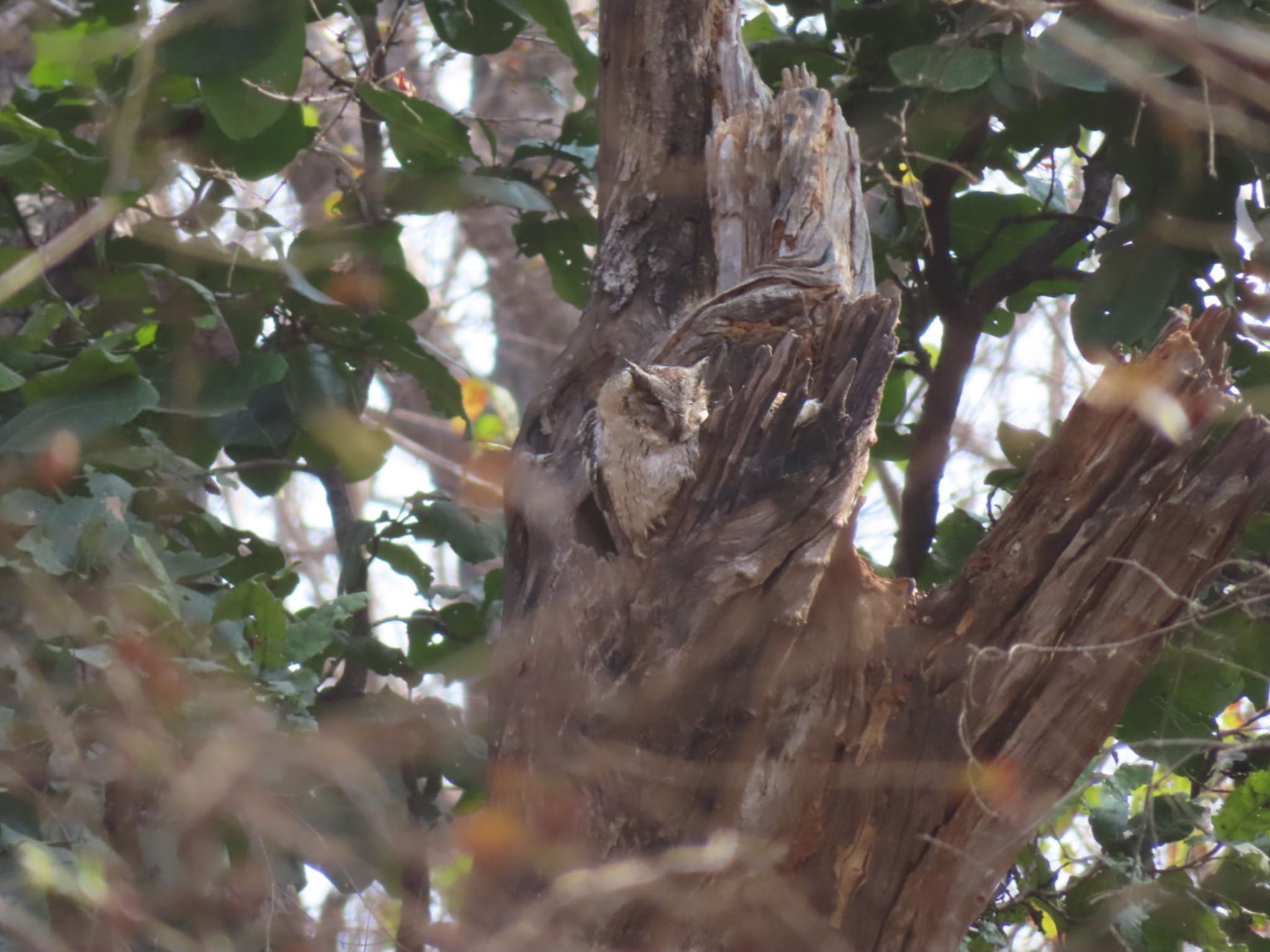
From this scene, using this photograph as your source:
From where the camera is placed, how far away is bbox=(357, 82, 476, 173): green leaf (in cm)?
213

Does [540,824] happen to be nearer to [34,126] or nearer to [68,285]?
[34,126]

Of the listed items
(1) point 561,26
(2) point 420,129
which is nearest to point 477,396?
(2) point 420,129

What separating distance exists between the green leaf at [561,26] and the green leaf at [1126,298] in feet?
2.70

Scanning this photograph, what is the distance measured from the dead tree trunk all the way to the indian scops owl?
0.02 meters

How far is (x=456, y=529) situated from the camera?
2107 millimetres

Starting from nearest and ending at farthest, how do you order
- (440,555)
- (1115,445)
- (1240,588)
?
(1115,445) < (1240,588) < (440,555)

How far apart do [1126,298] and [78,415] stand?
1413mm

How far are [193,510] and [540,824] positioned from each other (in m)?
0.91

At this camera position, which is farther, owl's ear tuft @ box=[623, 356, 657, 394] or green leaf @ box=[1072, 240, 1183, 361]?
green leaf @ box=[1072, 240, 1183, 361]

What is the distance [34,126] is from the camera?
1.90 m

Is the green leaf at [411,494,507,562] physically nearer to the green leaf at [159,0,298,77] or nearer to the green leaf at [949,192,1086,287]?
the green leaf at [159,0,298,77]

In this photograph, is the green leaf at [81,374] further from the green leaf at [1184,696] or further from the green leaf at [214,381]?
the green leaf at [1184,696]

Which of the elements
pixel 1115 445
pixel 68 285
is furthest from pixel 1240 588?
pixel 68 285

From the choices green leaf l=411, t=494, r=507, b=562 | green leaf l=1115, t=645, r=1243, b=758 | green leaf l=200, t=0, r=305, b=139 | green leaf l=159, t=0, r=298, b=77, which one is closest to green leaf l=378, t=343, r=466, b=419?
green leaf l=411, t=494, r=507, b=562
